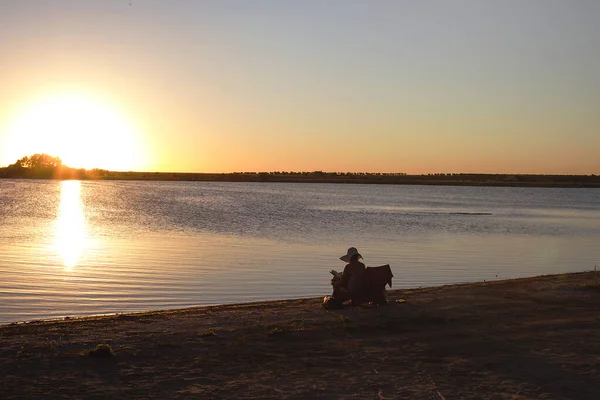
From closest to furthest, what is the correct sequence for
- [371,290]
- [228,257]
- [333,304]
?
[333,304] < [371,290] < [228,257]

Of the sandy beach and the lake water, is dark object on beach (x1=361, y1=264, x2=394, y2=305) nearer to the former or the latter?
the sandy beach

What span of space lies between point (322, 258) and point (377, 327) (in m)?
13.7

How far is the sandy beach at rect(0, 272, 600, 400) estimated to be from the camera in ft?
25.7

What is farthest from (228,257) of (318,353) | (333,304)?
(318,353)

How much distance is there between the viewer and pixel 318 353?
9484mm

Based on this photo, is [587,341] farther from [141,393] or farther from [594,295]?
[141,393]

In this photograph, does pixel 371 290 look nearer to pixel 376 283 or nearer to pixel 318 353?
pixel 376 283

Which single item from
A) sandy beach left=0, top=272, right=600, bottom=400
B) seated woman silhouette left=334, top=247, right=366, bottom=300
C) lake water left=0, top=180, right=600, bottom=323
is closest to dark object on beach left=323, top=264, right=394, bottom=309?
seated woman silhouette left=334, top=247, right=366, bottom=300

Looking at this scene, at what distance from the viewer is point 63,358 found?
8844mm

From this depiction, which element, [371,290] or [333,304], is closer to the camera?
[333,304]

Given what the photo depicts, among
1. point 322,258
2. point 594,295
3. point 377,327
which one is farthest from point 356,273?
point 322,258

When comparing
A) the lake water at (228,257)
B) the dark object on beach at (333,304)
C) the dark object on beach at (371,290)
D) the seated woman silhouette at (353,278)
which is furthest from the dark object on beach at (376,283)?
the lake water at (228,257)

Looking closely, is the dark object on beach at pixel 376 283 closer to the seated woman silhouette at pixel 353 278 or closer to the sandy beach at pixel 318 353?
the seated woman silhouette at pixel 353 278

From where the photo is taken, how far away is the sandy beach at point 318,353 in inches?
308
